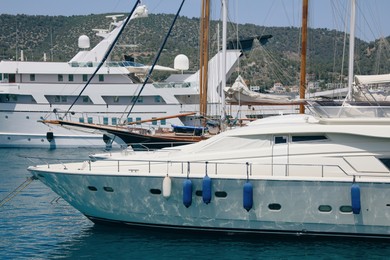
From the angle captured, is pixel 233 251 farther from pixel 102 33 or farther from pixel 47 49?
pixel 47 49

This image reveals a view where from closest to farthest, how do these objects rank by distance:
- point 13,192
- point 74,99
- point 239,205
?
1. point 239,205
2. point 13,192
3. point 74,99

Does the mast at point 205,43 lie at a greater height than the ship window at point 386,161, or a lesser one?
greater

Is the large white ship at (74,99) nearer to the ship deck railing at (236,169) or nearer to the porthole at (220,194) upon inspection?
the ship deck railing at (236,169)

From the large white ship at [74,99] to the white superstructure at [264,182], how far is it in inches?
1057

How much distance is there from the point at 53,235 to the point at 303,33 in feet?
40.5

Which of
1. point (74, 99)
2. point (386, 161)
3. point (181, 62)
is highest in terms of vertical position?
point (181, 62)

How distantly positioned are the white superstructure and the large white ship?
26.9 m

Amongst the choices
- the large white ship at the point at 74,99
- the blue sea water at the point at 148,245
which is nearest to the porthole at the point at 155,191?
the blue sea water at the point at 148,245

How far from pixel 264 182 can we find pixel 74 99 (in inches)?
1205

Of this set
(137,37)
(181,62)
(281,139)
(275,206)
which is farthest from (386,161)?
(137,37)

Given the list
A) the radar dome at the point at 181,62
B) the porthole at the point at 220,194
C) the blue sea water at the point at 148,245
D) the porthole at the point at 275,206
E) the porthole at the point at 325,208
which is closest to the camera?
the blue sea water at the point at 148,245

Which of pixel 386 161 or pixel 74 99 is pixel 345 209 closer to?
pixel 386 161

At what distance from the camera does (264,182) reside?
1717cm

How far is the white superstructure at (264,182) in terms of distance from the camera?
17109 mm
